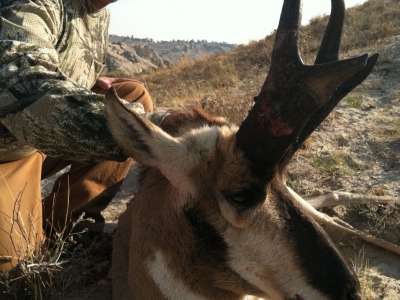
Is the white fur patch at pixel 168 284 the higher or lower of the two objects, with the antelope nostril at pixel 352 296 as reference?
lower

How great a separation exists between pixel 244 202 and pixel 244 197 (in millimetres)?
33

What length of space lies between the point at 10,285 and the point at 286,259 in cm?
240

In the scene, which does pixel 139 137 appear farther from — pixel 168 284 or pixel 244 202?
pixel 168 284

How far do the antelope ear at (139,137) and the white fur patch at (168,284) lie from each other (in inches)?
25.5

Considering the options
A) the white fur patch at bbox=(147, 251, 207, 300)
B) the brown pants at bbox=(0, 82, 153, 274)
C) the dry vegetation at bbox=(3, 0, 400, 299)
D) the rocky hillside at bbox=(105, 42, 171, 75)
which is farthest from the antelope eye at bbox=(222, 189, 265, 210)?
the rocky hillside at bbox=(105, 42, 171, 75)

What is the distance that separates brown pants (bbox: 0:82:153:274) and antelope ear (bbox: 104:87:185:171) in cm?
160

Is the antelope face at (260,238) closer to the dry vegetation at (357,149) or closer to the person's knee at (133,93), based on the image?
Result: the dry vegetation at (357,149)

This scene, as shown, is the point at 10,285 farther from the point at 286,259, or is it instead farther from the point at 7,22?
the point at 286,259

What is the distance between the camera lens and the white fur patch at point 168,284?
2.65m

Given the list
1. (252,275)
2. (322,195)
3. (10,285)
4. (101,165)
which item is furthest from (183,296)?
(322,195)

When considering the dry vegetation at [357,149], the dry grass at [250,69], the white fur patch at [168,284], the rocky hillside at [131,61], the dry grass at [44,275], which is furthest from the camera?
the rocky hillside at [131,61]

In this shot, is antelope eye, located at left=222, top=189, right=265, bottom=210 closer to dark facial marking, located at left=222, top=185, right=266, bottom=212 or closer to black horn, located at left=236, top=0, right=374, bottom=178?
dark facial marking, located at left=222, top=185, right=266, bottom=212

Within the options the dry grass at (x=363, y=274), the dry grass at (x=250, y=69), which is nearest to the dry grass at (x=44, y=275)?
the dry grass at (x=363, y=274)

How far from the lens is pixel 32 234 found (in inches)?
148
